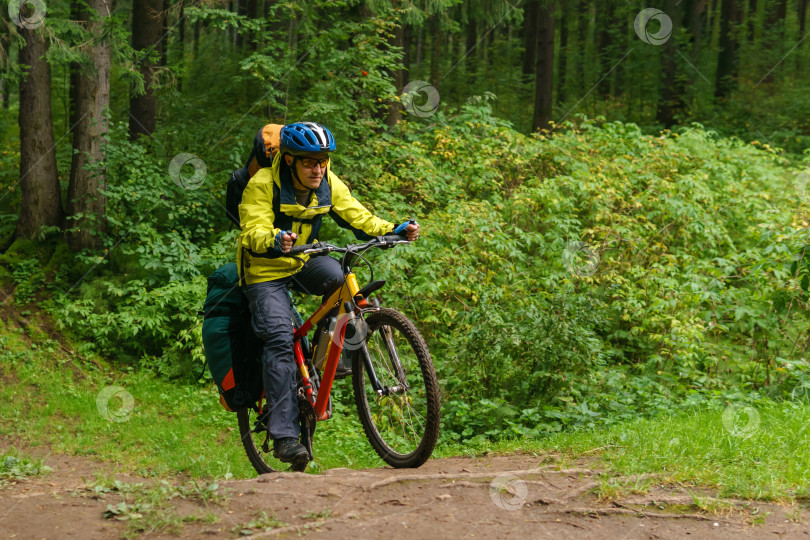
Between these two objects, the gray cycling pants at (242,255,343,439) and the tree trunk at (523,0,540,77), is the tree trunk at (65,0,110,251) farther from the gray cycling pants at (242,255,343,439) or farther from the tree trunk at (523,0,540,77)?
the tree trunk at (523,0,540,77)

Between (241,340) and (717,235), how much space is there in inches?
309

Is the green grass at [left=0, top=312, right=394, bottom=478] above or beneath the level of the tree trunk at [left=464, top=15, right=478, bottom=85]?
beneath

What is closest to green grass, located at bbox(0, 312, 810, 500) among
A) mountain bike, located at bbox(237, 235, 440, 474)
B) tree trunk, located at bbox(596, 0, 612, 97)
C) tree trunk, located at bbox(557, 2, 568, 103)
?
mountain bike, located at bbox(237, 235, 440, 474)

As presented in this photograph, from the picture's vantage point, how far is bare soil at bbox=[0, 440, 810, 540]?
11.0ft

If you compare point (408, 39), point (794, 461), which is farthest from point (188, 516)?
point (408, 39)

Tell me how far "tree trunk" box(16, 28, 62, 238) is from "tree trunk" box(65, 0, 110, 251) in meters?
0.51

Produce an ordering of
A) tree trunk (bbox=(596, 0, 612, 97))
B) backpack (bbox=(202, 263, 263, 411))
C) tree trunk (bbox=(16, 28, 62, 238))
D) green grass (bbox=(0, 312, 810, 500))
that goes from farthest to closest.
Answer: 1. tree trunk (bbox=(596, 0, 612, 97))
2. tree trunk (bbox=(16, 28, 62, 238))
3. backpack (bbox=(202, 263, 263, 411))
4. green grass (bbox=(0, 312, 810, 500))

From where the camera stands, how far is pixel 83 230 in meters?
10.6

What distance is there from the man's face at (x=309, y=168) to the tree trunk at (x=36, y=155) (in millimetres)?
8045

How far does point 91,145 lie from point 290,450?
795cm

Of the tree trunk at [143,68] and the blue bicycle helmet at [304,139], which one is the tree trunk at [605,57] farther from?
the blue bicycle helmet at [304,139]

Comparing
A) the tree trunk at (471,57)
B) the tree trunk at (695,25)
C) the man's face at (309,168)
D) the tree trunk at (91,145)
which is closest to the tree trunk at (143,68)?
the tree trunk at (91,145)

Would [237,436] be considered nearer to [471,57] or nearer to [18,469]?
[18,469]

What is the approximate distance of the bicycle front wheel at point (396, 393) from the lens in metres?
4.28
